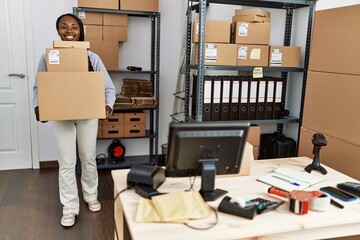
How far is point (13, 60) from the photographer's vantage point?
3.57 meters

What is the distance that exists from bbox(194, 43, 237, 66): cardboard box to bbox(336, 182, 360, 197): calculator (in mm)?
1345

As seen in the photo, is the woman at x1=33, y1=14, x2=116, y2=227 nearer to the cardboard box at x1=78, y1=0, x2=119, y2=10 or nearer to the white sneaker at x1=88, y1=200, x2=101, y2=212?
the white sneaker at x1=88, y1=200, x2=101, y2=212

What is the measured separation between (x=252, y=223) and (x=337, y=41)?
59.3 inches

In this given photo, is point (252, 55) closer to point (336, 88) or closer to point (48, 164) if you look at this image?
point (336, 88)

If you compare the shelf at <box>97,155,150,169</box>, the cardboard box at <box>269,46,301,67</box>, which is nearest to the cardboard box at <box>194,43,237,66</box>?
the cardboard box at <box>269,46,301,67</box>

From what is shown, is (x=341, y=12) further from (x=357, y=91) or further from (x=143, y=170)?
(x=143, y=170)

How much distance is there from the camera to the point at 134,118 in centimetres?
369

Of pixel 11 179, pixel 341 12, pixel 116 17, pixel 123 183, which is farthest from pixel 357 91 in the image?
pixel 11 179

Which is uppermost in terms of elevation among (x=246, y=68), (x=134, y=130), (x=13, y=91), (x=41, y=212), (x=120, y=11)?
(x=120, y=11)

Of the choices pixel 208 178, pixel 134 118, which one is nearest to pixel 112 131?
pixel 134 118

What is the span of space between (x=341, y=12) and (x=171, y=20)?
2.09m

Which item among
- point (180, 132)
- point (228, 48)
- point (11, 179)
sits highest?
point (228, 48)

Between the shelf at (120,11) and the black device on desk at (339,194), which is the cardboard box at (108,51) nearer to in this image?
the shelf at (120,11)

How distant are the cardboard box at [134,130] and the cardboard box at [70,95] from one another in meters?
1.42
